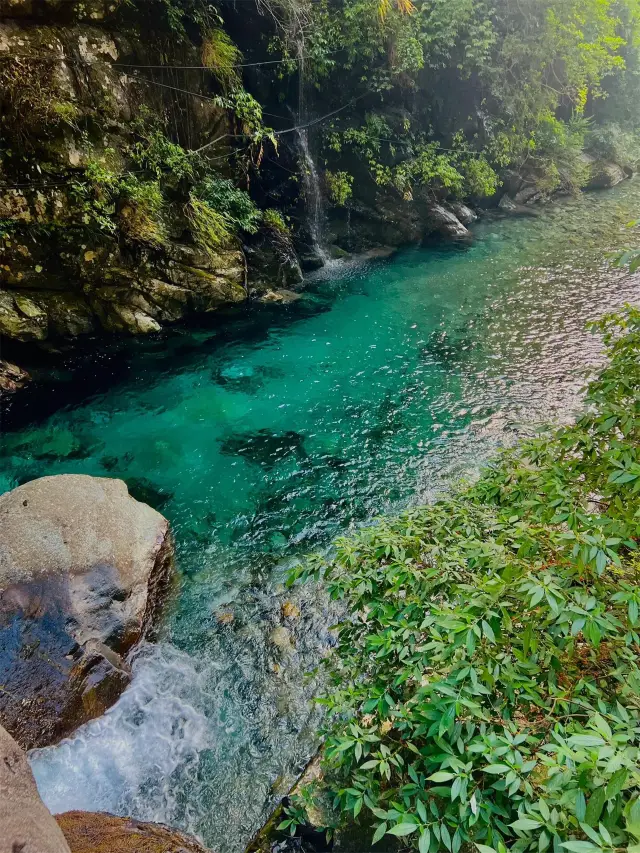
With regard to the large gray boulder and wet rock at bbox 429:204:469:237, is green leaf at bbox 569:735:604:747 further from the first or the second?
wet rock at bbox 429:204:469:237

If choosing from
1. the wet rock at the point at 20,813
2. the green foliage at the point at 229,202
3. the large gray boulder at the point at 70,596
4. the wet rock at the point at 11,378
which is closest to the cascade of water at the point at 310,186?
the green foliage at the point at 229,202

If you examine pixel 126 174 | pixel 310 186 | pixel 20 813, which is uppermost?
pixel 126 174

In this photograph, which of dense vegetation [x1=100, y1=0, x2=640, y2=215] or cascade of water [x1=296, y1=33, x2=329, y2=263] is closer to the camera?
dense vegetation [x1=100, y1=0, x2=640, y2=215]

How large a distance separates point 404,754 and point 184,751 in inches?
101

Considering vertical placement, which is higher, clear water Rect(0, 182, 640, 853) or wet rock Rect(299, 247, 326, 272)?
wet rock Rect(299, 247, 326, 272)

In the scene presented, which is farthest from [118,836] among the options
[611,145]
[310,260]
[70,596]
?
[611,145]

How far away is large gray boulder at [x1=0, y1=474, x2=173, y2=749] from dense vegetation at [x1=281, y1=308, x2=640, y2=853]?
2.63 metres

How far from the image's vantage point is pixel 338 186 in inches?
589

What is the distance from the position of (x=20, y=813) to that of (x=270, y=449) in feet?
19.7

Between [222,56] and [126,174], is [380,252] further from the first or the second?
[126,174]

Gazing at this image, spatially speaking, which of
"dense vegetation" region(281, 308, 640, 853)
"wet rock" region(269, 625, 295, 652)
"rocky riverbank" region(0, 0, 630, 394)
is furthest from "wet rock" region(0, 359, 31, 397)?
"dense vegetation" region(281, 308, 640, 853)

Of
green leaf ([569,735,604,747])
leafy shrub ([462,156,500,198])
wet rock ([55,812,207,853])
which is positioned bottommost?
wet rock ([55,812,207,853])

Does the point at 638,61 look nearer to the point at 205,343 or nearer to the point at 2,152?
the point at 205,343

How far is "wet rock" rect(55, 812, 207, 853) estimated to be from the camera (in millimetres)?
2875
